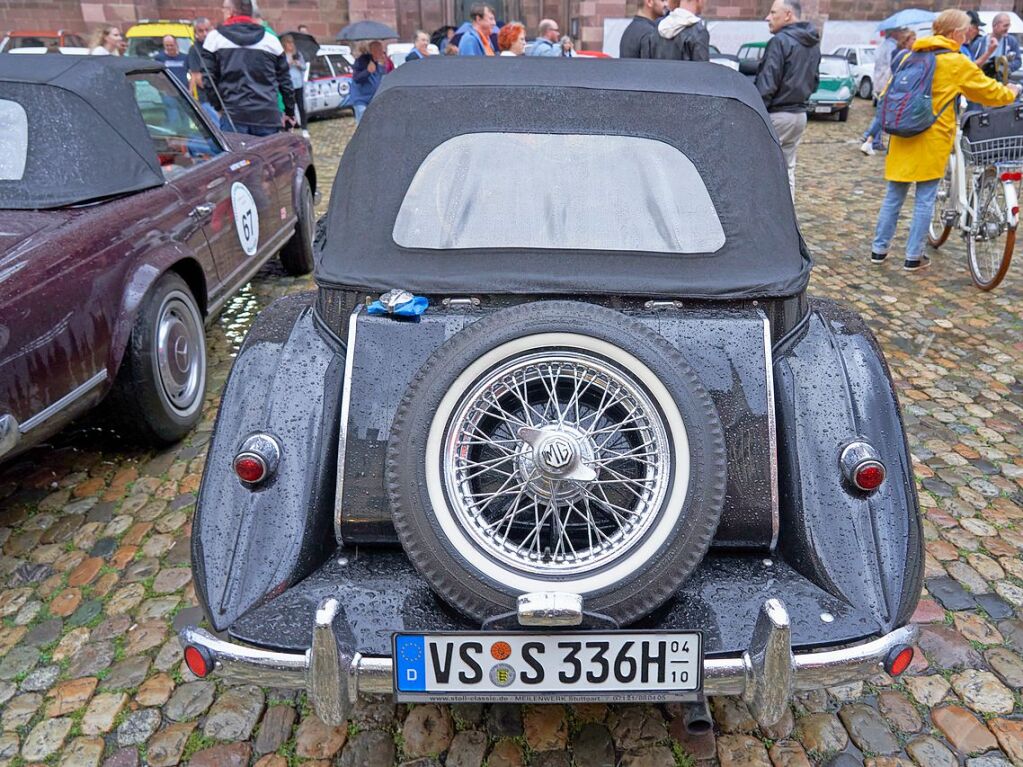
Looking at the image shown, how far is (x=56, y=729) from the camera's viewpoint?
2490 mm

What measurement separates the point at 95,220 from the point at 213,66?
455 cm

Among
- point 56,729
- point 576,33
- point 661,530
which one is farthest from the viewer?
point 576,33

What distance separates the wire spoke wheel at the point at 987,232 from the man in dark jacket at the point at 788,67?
1.54 metres

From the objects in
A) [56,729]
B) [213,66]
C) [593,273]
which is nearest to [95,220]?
[56,729]

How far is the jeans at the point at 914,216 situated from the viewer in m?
6.33

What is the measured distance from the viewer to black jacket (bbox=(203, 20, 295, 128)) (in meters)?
7.18

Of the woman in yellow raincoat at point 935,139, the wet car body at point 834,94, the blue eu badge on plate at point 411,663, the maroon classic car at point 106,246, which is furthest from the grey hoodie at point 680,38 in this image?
the wet car body at point 834,94

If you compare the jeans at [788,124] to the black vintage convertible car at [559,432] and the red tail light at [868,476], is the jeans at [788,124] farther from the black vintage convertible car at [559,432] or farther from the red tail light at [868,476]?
the red tail light at [868,476]

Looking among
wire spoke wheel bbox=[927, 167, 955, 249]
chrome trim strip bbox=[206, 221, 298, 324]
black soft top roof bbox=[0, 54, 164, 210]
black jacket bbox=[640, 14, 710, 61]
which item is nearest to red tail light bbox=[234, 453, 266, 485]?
black soft top roof bbox=[0, 54, 164, 210]

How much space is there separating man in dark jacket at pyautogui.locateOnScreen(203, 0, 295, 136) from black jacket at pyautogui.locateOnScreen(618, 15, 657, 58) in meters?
3.29

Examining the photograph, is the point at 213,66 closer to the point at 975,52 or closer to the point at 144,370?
the point at 144,370

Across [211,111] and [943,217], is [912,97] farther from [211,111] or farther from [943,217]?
[211,111]

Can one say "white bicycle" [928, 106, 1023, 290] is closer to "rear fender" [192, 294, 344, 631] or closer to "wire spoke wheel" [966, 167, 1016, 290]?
"wire spoke wheel" [966, 167, 1016, 290]

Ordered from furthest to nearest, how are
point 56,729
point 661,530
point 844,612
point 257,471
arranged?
point 56,729, point 257,471, point 844,612, point 661,530
